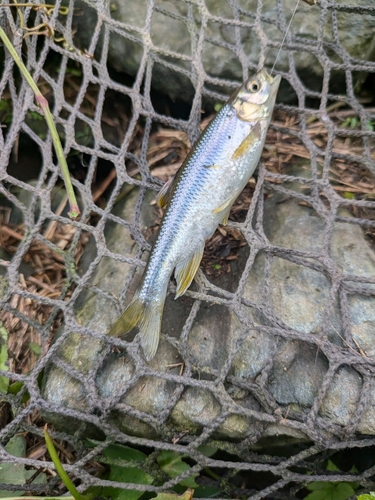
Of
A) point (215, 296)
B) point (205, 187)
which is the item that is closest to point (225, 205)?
point (205, 187)

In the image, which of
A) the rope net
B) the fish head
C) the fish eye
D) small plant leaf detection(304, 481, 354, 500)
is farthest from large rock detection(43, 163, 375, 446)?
the fish eye

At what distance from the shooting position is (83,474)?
5.57 feet

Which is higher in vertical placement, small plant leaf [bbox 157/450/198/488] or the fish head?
the fish head

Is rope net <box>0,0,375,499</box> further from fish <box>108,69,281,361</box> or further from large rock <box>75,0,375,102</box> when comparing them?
fish <box>108,69,281,361</box>

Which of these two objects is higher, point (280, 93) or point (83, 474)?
point (280, 93)

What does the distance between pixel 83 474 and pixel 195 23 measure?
2677mm

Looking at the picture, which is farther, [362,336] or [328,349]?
[362,336]

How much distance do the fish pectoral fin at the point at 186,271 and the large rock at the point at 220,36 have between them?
3.99ft

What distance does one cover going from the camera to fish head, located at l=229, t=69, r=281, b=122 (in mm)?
1998

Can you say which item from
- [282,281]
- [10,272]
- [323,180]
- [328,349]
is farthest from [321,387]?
[10,272]

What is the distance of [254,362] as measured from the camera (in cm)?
186

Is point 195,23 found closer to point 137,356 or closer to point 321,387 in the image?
point 137,356

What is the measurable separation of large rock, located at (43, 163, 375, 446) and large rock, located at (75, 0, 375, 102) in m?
1.17

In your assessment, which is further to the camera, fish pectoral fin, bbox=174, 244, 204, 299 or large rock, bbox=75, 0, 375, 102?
large rock, bbox=75, 0, 375, 102
